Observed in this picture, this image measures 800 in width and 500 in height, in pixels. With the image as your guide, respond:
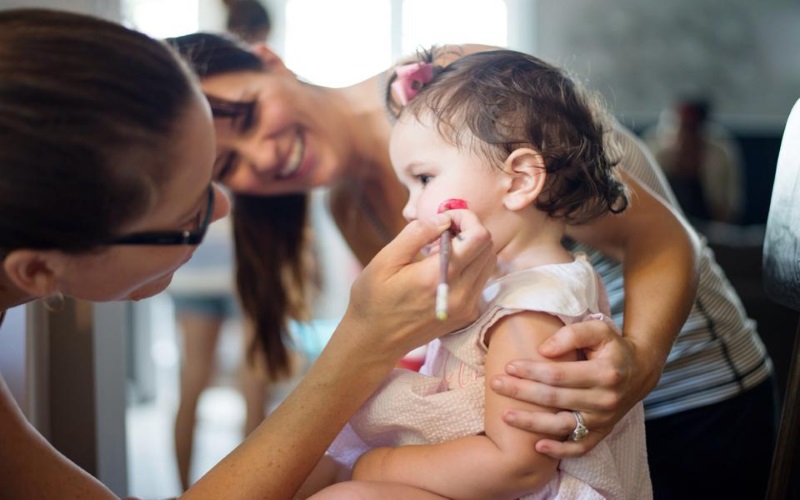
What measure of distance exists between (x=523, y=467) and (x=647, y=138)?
5.09m

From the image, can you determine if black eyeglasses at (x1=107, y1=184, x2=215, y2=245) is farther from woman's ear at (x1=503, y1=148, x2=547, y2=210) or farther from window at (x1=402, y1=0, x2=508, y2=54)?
window at (x1=402, y1=0, x2=508, y2=54)

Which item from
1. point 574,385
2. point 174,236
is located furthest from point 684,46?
point 174,236

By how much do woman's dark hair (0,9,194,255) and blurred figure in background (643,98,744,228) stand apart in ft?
13.0

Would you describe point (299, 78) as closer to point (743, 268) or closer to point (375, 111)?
point (375, 111)

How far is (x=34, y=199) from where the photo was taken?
70cm

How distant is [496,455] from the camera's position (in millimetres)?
832

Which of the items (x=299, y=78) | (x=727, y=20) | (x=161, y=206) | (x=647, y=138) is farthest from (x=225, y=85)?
(x=727, y=20)

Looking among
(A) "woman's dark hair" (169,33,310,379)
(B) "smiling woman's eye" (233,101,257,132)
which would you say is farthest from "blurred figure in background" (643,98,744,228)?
(B) "smiling woman's eye" (233,101,257,132)

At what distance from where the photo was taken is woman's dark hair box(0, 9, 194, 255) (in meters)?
0.69

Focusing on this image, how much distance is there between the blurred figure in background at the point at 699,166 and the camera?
455 centimetres

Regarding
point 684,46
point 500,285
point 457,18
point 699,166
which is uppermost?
point 500,285

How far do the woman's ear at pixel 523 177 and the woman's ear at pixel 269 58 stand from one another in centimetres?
59

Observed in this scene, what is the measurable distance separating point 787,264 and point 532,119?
33cm

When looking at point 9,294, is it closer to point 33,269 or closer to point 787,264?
point 33,269
